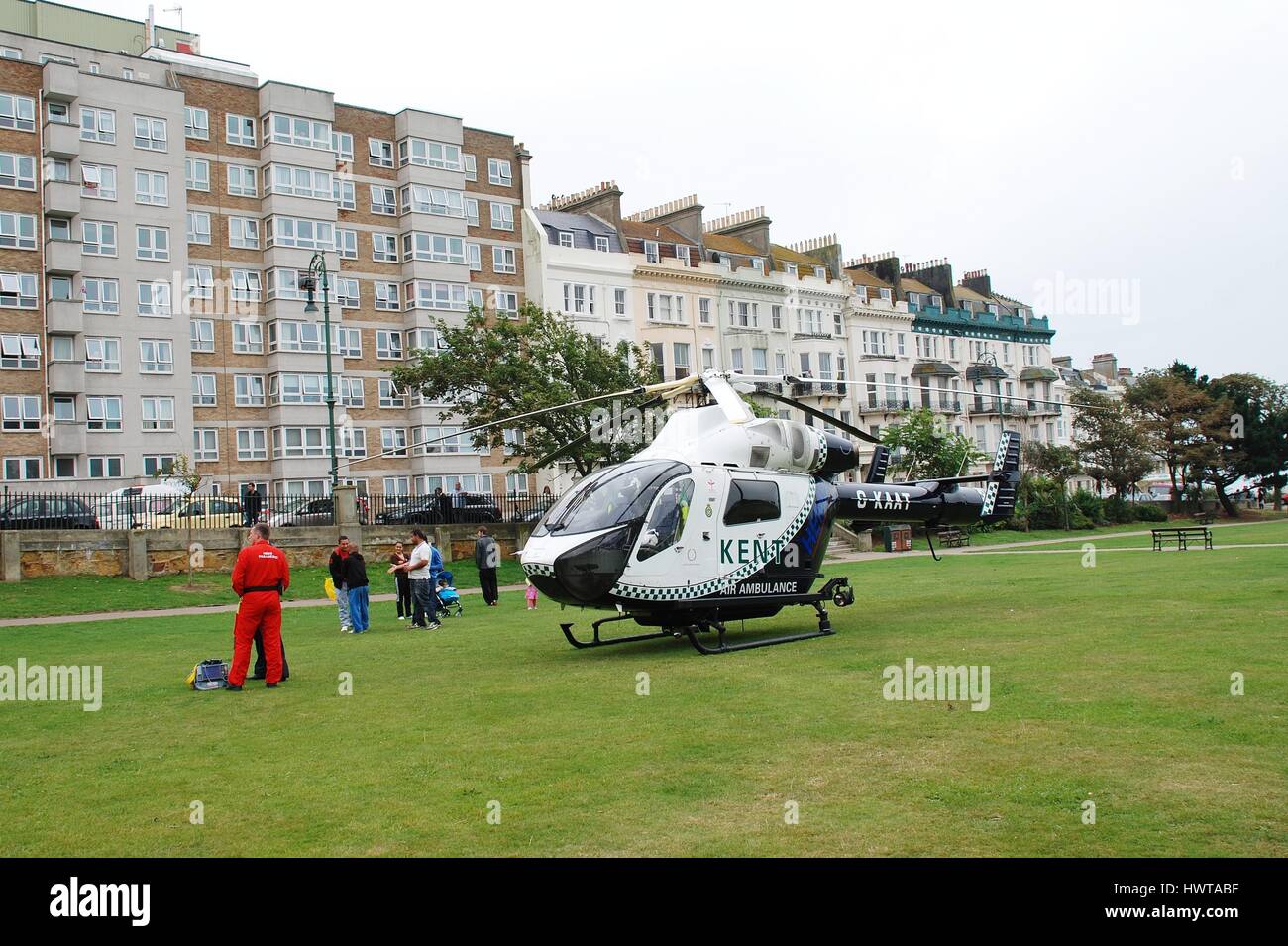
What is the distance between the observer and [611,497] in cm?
1698

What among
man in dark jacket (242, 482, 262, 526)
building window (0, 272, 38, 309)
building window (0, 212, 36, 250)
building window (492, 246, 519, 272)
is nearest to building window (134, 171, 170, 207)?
building window (0, 212, 36, 250)

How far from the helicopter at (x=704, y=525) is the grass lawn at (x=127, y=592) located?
638 inches

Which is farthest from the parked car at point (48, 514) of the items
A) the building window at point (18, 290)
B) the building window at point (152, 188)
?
the building window at point (152, 188)

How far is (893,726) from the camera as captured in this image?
434 inches

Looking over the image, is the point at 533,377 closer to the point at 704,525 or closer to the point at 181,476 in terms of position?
the point at 181,476

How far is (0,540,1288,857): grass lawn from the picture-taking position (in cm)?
786

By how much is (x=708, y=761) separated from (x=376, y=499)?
35.5 meters

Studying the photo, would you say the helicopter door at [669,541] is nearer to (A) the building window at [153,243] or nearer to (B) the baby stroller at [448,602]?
(B) the baby stroller at [448,602]

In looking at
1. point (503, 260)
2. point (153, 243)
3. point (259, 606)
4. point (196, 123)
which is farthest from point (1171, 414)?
point (259, 606)

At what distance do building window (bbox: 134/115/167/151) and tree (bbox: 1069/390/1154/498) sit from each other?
189 feet

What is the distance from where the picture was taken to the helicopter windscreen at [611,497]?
1677cm

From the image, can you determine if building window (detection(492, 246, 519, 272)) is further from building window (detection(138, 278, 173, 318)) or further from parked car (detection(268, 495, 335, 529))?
parked car (detection(268, 495, 335, 529))

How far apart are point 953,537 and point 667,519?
124ft
